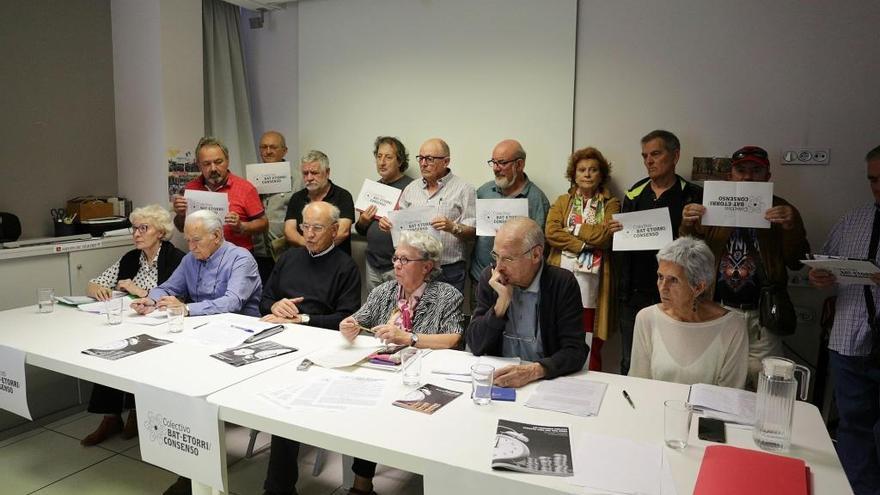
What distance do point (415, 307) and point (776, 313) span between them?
1.67 meters

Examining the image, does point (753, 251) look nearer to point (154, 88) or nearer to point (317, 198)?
point (317, 198)

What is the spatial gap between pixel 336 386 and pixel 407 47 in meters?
3.09

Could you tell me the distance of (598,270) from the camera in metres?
3.29

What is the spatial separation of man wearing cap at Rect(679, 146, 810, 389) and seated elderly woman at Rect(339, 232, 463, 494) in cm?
132

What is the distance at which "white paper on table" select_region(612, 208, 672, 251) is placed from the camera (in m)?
2.96

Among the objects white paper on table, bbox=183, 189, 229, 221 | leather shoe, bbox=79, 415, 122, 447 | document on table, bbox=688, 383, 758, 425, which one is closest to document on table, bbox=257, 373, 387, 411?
document on table, bbox=688, 383, 758, 425

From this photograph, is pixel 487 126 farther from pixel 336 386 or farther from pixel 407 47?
pixel 336 386

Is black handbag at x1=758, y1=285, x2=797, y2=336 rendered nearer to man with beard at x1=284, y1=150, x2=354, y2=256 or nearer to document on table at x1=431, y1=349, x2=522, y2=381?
document on table at x1=431, y1=349, x2=522, y2=381

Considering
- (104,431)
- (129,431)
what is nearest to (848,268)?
(129,431)

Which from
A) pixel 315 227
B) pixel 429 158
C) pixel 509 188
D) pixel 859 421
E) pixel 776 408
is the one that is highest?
pixel 429 158

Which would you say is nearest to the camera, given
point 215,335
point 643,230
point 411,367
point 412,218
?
point 411,367

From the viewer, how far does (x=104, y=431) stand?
3256mm

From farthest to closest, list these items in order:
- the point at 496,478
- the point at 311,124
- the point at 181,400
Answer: the point at 311,124 < the point at 181,400 < the point at 496,478

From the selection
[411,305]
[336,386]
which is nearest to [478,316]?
[411,305]
